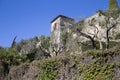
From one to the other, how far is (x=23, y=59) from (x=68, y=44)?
1025cm

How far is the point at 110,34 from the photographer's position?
94.8 feet

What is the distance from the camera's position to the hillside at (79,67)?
1352cm

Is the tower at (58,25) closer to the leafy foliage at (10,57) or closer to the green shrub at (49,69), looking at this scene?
the leafy foliage at (10,57)

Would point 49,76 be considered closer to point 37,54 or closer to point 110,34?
point 110,34

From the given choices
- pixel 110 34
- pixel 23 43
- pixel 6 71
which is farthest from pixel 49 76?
pixel 23 43

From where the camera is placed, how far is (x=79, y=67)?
1498 centimetres

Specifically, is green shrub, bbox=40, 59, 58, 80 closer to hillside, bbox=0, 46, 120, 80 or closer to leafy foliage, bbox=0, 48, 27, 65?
hillside, bbox=0, 46, 120, 80

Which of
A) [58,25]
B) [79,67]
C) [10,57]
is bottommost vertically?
[79,67]

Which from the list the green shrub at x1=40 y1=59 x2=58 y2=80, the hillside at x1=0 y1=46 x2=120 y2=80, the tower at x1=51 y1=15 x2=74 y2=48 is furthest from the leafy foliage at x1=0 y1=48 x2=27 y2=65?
the tower at x1=51 y1=15 x2=74 y2=48

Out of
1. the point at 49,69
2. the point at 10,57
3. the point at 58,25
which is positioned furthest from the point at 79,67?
the point at 58,25

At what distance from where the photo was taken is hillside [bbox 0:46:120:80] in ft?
44.4

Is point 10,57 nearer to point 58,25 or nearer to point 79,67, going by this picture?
point 79,67

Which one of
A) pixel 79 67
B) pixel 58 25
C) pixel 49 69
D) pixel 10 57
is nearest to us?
pixel 79 67

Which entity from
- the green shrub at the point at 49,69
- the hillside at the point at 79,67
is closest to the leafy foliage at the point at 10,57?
the hillside at the point at 79,67
